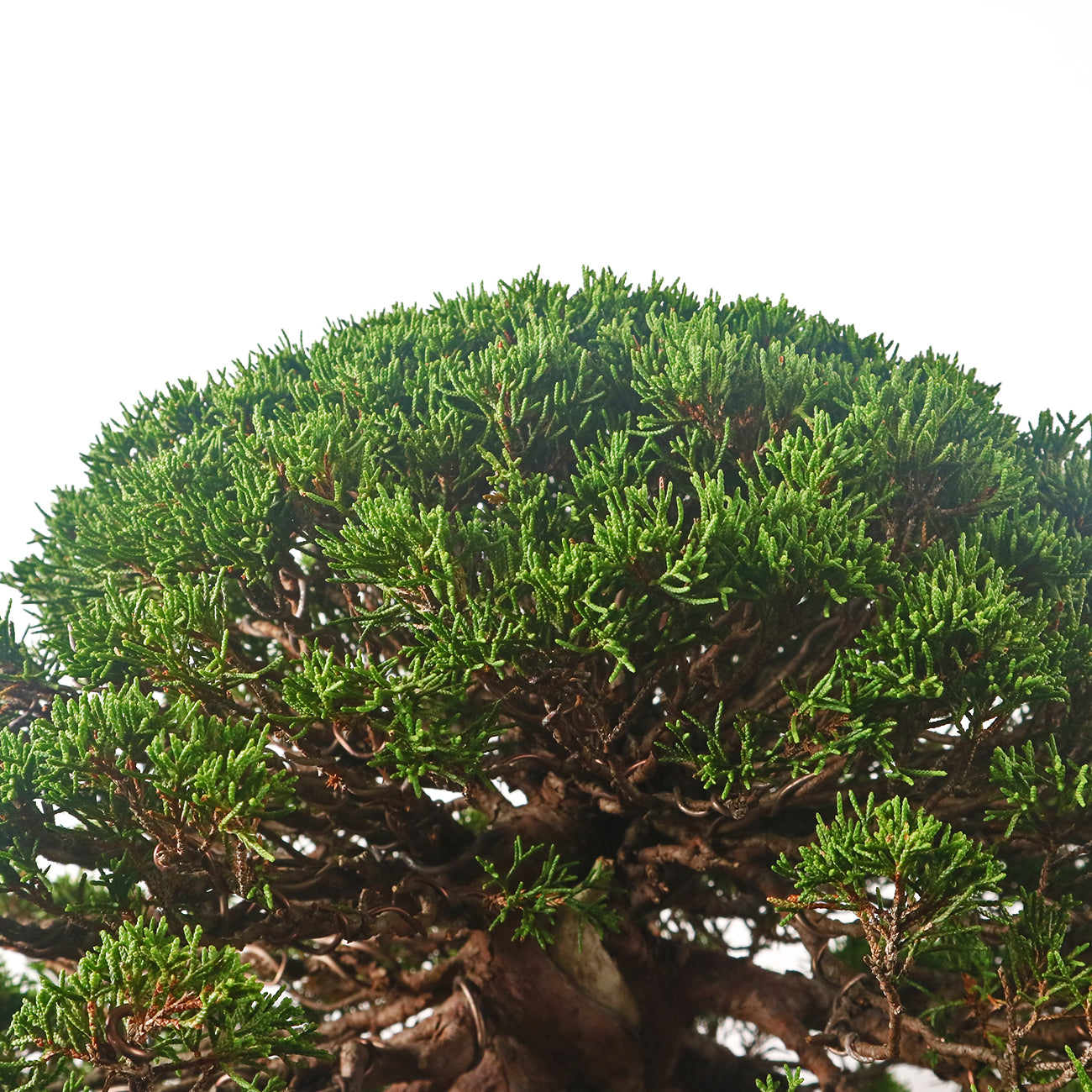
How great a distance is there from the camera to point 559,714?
381 cm

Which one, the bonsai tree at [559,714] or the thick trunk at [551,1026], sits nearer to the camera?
the bonsai tree at [559,714]

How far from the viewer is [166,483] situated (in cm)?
433

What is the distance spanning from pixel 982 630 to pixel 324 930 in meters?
2.64

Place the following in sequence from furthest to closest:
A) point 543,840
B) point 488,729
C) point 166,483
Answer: point 543,840
point 166,483
point 488,729

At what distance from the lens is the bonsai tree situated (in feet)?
10.8

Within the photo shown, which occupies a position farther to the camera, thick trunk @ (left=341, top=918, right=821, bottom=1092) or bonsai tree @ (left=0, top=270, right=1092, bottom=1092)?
thick trunk @ (left=341, top=918, right=821, bottom=1092)

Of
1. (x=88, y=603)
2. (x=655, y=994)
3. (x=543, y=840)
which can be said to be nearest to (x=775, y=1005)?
(x=655, y=994)

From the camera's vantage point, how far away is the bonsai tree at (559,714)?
10.8 feet

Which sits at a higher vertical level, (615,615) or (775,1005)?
(615,615)

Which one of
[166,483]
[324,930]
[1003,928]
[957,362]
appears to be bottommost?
[324,930]

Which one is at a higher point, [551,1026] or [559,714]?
[559,714]

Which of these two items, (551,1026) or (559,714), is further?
(551,1026)

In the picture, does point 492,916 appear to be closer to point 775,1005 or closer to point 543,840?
point 543,840

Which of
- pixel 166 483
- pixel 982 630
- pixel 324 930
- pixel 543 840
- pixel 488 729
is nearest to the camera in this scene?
pixel 982 630
